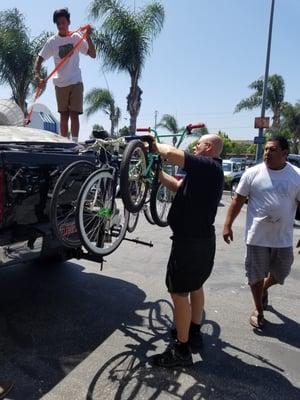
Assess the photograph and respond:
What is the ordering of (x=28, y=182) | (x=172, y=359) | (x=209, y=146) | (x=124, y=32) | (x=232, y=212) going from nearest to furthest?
(x=172, y=359) < (x=209, y=146) < (x=28, y=182) < (x=232, y=212) < (x=124, y=32)

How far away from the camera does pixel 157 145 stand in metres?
3.70

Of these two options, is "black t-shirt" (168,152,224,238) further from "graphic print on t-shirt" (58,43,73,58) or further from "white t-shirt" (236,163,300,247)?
"graphic print on t-shirt" (58,43,73,58)

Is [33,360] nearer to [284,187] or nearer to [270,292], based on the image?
[284,187]

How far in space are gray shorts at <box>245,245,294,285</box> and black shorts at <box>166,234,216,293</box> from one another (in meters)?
0.96

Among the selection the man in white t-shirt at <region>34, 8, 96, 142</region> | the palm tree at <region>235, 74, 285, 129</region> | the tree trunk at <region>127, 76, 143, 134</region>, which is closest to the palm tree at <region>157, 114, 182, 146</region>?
the palm tree at <region>235, 74, 285, 129</region>

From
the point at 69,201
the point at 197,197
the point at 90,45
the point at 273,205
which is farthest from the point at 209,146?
the point at 90,45

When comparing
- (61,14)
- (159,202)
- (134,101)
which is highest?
(61,14)

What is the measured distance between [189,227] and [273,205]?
113cm

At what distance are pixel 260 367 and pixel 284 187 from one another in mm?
1636

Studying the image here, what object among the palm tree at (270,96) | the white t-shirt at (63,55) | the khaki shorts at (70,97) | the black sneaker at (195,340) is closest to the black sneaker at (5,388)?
the black sneaker at (195,340)

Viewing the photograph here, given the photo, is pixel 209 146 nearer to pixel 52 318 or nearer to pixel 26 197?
pixel 26 197

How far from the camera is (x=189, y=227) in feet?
11.6

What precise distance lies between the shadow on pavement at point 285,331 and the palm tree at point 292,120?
38.4m

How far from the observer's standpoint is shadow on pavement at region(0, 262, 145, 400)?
132 inches
